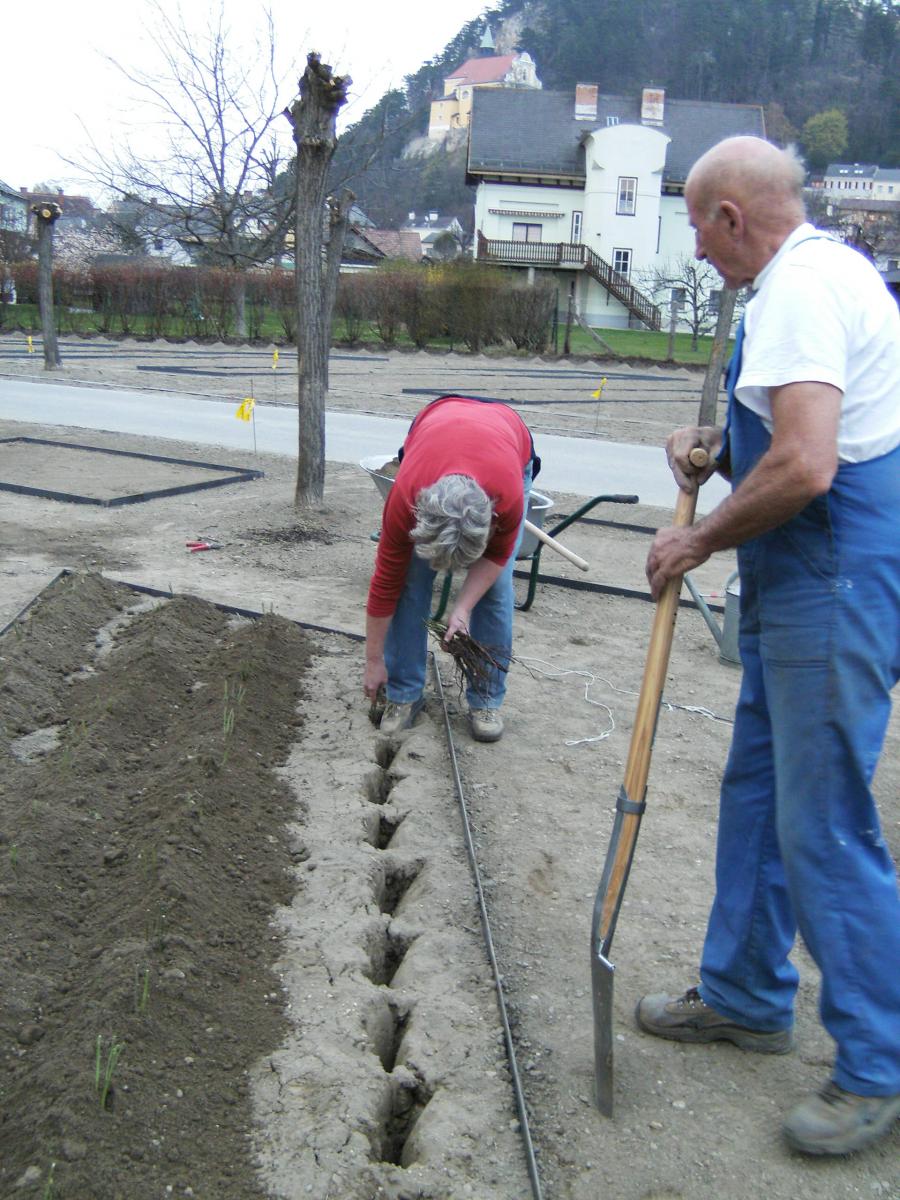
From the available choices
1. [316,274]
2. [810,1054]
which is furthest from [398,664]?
[316,274]

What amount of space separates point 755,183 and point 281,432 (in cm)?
1030

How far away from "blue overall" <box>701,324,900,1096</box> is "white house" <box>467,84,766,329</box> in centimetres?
4550

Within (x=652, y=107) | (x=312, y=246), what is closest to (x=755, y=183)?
(x=312, y=246)

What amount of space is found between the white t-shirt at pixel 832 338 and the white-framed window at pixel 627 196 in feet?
160

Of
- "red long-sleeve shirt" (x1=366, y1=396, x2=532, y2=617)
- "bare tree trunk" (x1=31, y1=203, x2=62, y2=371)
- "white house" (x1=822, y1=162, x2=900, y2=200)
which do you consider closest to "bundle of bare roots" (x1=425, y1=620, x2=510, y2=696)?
"red long-sleeve shirt" (x1=366, y1=396, x2=532, y2=617)

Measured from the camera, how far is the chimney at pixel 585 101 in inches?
1901

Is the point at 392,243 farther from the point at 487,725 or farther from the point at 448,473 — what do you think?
the point at 448,473

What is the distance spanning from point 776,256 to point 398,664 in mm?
2421

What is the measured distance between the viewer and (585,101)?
48.6m

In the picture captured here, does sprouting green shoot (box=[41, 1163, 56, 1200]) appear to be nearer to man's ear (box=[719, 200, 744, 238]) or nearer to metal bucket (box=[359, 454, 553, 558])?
man's ear (box=[719, 200, 744, 238])

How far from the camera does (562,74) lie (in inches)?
3713

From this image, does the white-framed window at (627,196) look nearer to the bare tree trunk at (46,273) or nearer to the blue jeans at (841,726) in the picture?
the bare tree trunk at (46,273)

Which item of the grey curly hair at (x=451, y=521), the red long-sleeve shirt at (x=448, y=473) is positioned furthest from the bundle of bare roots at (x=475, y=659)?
the grey curly hair at (x=451, y=521)

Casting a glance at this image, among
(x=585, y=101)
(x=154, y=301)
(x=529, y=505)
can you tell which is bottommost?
(x=529, y=505)
